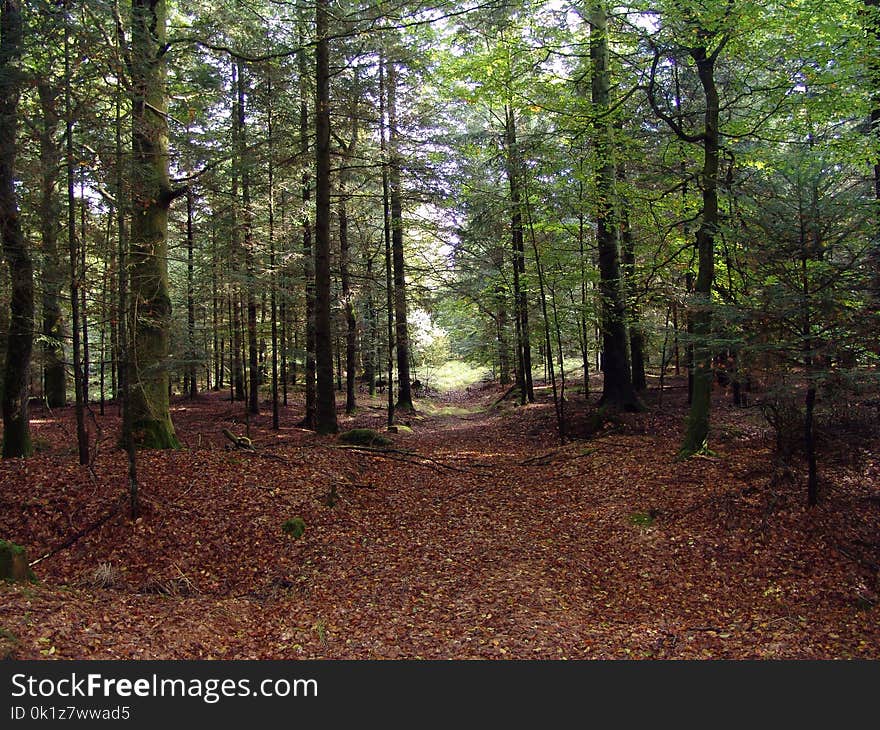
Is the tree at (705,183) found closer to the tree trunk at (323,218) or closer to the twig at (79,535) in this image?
the tree trunk at (323,218)

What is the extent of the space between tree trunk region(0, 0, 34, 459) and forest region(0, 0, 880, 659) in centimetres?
5

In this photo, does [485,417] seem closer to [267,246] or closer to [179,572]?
[267,246]

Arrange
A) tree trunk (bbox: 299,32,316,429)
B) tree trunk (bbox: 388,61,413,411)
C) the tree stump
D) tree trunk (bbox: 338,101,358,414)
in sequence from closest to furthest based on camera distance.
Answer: the tree stump
tree trunk (bbox: 299,32,316,429)
tree trunk (bbox: 388,61,413,411)
tree trunk (bbox: 338,101,358,414)

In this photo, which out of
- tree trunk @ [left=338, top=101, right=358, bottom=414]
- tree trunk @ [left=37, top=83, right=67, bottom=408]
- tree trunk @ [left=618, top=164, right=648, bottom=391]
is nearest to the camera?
tree trunk @ [left=37, top=83, right=67, bottom=408]

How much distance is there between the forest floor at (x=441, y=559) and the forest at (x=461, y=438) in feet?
0.14

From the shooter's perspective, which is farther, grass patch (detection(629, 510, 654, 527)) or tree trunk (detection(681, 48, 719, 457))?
tree trunk (detection(681, 48, 719, 457))

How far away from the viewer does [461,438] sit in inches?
594

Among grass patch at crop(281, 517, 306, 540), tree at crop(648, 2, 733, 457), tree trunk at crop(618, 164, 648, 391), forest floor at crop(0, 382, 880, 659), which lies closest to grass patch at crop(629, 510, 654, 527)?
forest floor at crop(0, 382, 880, 659)

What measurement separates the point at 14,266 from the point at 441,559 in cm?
867

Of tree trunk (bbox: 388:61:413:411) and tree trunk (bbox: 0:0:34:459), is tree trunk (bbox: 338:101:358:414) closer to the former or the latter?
tree trunk (bbox: 388:61:413:411)

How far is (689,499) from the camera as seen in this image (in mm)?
7715

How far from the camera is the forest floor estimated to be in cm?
470

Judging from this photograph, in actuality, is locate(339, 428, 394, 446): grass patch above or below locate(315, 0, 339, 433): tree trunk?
below

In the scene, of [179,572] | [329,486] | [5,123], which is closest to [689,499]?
[329,486]
